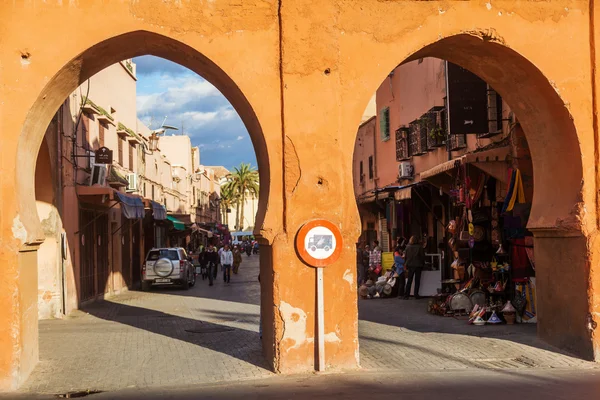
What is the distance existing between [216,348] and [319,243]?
3278 mm

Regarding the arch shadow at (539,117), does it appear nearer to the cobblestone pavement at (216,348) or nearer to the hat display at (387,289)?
the cobblestone pavement at (216,348)

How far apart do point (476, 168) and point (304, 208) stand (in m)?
7.37

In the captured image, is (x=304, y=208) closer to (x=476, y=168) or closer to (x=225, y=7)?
(x=225, y=7)

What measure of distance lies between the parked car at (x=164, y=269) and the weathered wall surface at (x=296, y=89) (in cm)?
1742

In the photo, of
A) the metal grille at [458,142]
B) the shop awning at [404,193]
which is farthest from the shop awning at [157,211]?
the metal grille at [458,142]

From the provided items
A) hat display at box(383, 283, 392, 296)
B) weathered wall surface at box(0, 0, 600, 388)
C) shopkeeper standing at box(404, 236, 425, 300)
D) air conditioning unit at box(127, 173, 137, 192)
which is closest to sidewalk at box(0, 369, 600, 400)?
weathered wall surface at box(0, 0, 600, 388)

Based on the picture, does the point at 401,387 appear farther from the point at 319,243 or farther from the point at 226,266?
the point at 226,266

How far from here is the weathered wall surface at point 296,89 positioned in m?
9.77

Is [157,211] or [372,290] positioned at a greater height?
[157,211]

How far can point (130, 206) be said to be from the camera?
876 inches

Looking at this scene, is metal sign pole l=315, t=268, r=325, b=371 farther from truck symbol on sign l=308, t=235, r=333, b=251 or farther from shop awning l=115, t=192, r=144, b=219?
shop awning l=115, t=192, r=144, b=219

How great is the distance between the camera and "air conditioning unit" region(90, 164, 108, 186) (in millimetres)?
22281

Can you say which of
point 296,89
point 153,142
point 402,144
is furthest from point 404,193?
point 153,142

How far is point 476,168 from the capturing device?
16.4 meters
